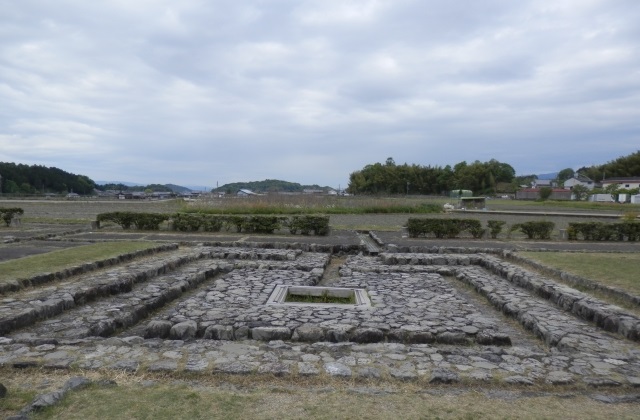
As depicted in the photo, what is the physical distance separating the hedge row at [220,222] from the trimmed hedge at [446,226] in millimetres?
3316

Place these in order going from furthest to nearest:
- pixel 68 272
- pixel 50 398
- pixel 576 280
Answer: pixel 576 280 → pixel 68 272 → pixel 50 398

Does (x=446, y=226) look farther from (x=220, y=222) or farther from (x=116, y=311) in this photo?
(x=116, y=311)

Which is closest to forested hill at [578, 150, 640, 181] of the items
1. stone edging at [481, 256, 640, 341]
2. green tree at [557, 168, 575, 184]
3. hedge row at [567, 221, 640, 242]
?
green tree at [557, 168, 575, 184]

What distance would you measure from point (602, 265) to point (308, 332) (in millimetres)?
7395

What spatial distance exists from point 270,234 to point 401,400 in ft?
41.3

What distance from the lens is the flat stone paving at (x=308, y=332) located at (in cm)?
390

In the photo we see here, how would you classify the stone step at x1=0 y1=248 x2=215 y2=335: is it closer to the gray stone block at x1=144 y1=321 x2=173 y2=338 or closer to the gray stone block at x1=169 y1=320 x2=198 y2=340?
the gray stone block at x1=144 y1=321 x2=173 y2=338

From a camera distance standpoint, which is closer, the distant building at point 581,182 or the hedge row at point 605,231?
the hedge row at point 605,231

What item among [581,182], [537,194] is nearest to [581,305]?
[537,194]

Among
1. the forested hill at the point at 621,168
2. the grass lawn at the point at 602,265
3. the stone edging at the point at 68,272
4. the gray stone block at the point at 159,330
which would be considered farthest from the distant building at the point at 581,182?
the gray stone block at the point at 159,330

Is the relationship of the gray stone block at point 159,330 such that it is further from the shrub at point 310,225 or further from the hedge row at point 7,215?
the hedge row at point 7,215

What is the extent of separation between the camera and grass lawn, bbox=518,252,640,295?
7.42m

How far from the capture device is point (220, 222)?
15984 mm

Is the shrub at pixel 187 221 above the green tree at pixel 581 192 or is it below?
below
